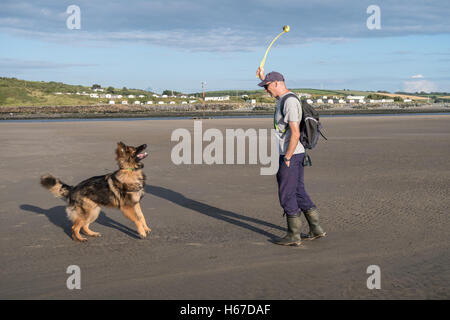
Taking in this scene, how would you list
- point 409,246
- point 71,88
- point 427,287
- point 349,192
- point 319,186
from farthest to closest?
point 71,88 < point 319,186 < point 349,192 < point 409,246 < point 427,287

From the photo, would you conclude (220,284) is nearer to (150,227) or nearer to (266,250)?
(266,250)

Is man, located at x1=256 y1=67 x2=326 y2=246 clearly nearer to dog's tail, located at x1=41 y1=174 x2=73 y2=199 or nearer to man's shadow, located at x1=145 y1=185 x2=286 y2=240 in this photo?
man's shadow, located at x1=145 y1=185 x2=286 y2=240

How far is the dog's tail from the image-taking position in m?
5.84

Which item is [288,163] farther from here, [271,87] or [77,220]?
[77,220]

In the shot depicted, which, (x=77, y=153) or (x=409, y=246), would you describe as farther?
(x=77, y=153)

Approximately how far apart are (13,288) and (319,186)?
22.0 feet

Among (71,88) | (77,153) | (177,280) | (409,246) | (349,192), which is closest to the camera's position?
(177,280)

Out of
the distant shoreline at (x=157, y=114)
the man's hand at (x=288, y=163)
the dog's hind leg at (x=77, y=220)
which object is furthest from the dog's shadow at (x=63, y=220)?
the distant shoreline at (x=157, y=114)

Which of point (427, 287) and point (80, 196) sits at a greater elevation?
point (80, 196)

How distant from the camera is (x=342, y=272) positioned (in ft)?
14.7

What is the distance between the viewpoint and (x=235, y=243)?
5574 millimetres

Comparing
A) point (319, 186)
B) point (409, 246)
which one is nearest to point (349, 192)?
point (319, 186)

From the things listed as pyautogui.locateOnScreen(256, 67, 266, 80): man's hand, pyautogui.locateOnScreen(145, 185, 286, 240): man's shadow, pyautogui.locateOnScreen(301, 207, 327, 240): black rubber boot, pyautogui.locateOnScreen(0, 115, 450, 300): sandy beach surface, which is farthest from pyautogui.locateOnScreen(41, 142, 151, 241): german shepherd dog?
pyautogui.locateOnScreen(301, 207, 327, 240): black rubber boot
